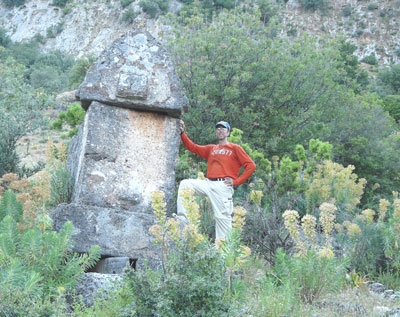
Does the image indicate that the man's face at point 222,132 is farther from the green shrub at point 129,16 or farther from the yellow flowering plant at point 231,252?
the green shrub at point 129,16

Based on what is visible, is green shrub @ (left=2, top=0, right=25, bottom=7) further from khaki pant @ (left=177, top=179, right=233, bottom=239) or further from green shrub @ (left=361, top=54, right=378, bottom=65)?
khaki pant @ (left=177, top=179, right=233, bottom=239)

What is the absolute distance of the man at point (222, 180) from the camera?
17.3 ft

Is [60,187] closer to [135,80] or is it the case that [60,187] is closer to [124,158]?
[124,158]

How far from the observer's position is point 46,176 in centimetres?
434

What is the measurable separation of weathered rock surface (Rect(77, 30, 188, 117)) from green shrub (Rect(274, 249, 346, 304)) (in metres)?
2.51

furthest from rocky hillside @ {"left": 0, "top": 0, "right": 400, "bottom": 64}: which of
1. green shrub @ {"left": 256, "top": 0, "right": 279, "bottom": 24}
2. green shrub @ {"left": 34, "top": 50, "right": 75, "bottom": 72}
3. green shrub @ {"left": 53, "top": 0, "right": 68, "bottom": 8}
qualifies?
green shrub @ {"left": 256, "top": 0, "right": 279, "bottom": 24}

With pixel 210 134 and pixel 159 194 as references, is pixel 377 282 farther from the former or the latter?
pixel 210 134

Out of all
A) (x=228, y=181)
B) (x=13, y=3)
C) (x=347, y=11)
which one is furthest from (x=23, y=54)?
(x=228, y=181)

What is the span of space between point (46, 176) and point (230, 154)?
218 centimetres

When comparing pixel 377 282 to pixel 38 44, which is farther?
pixel 38 44

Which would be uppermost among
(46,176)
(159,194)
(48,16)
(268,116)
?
(48,16)

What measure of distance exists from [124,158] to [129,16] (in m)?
46.2

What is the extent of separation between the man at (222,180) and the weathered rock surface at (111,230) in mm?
490

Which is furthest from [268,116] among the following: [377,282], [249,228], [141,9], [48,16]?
[48,16]
